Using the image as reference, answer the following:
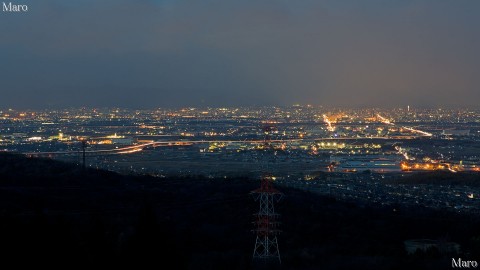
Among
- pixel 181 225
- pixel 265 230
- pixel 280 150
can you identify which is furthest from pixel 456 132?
pixel 265 230

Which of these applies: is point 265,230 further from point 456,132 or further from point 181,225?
point 456,132

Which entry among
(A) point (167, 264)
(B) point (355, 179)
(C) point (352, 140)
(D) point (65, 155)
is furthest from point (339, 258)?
(C) point (352, 140)

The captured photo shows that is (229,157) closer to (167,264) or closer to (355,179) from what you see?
(355,179)

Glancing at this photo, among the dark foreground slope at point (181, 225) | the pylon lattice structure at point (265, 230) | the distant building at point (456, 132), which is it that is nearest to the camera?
the dark foreground slope at point (181, 225)

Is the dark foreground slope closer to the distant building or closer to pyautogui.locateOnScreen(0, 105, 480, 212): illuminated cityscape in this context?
pyautogui.locateOnScreen(0, 105, 480, 212): illuminated cityscape

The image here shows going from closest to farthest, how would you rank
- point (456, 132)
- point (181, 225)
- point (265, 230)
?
1. point (265, 230)
2. point (181, 225)
3. point (456, 132)

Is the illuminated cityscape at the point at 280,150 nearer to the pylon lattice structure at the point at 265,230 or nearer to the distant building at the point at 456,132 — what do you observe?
the distant building at the point at 456,132

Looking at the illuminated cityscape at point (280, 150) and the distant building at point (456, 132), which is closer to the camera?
the illuminated cityscape at point (280, 150)

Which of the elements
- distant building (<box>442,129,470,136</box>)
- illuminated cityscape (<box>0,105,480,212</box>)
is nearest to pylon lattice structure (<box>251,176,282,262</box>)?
illuminated cityscape (<box>0,105,480,212</box>)

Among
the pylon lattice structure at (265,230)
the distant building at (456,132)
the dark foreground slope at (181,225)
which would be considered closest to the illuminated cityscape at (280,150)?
the distant building at (456,132)
